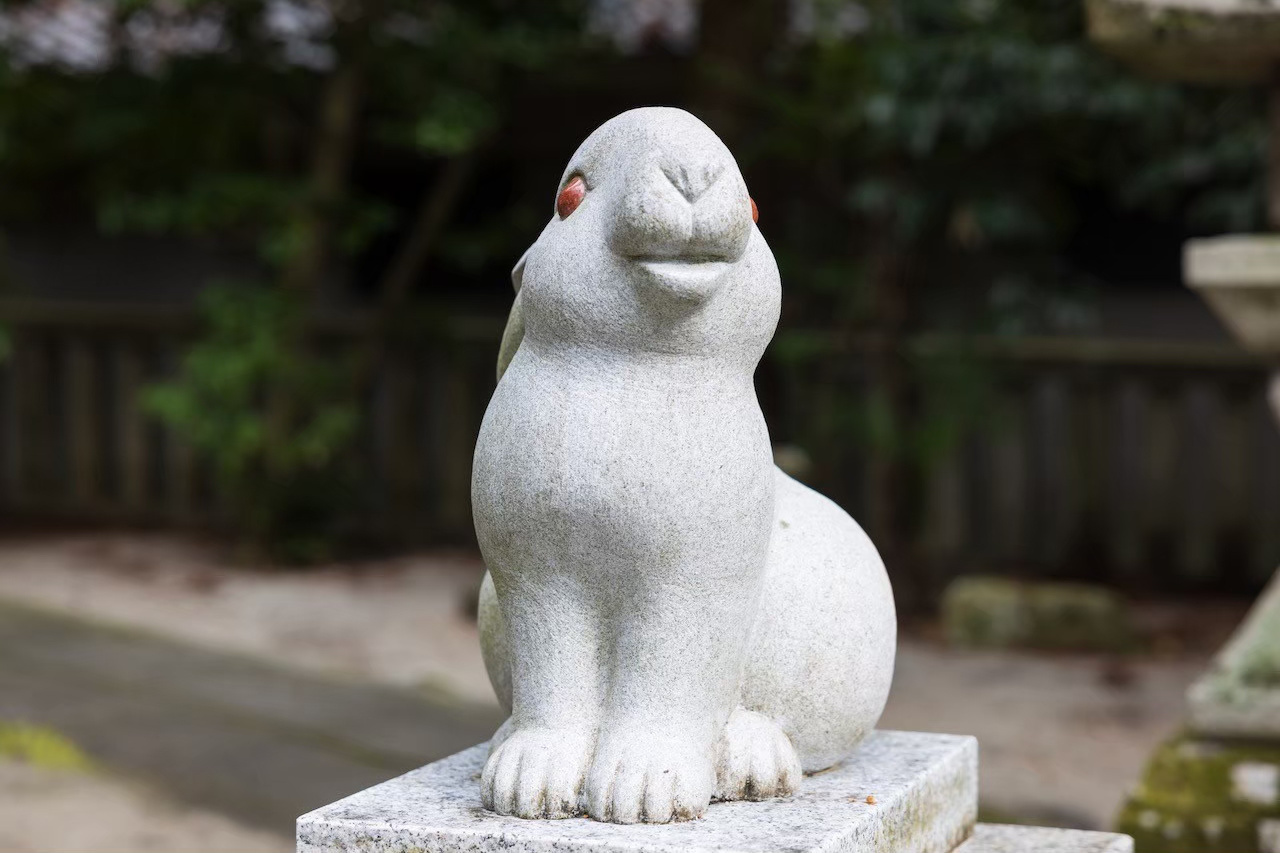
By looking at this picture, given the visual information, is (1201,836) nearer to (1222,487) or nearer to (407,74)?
(1222,487)

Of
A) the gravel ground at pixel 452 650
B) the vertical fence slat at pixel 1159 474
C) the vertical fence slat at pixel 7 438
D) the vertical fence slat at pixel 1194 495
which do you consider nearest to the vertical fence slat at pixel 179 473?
the gravel ground at pixel 452 650

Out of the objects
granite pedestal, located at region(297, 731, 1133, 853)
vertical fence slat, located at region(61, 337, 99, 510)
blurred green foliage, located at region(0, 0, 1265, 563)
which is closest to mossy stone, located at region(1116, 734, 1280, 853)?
granite pedestal, located at region(297, 731, 1133, 853)

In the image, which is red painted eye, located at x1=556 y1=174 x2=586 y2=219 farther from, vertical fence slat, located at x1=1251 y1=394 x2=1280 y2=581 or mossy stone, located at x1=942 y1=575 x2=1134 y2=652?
A: vertical fence slat, located at x1=1251 y1=394 x2=1280 y2=581

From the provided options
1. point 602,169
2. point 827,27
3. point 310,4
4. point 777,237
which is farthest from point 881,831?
point 310,4

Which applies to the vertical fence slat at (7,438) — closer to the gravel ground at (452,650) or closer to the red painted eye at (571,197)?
the gravel ground at (452,650)

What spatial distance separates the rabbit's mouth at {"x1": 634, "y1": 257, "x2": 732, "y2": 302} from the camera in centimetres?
232

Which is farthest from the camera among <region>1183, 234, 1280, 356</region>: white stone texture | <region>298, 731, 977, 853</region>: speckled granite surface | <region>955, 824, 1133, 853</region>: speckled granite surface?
<region>1183, 234, 1280, 356</region>: white stone texture

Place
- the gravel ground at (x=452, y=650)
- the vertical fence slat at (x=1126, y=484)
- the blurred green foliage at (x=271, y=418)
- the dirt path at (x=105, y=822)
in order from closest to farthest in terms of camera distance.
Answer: the dirt path at (x=105, y=822) < the gravel ground at (x=452, y=650) < the blurred green foliage at (x=271, y=418) < the vertical fence slat at (x=1126, y=484)

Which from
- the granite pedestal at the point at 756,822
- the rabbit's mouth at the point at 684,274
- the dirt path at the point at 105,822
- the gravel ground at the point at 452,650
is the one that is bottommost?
the gravel ground at the point at 452,650

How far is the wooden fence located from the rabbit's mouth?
15.9 feet

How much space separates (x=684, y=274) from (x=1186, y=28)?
202 centimetres

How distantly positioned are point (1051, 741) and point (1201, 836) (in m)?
1.71

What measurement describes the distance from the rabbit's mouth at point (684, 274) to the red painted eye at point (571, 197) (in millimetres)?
191

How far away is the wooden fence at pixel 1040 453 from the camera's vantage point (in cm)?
763
